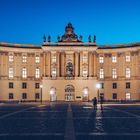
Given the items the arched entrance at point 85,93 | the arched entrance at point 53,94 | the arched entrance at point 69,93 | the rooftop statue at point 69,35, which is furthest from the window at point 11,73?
the arched entrance at point 85,93

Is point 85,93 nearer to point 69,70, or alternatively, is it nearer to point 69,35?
point 69,70

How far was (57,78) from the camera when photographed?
10588 centimetres

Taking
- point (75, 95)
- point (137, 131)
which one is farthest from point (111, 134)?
point (75, 95)

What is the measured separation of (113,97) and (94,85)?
7.96 meters

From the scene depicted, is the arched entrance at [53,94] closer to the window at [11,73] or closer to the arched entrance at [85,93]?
the arched entrance at [85,93]

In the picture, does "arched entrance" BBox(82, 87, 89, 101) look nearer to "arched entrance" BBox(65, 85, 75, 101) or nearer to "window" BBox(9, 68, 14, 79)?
"arched entrance" BBox(65, 85, 75, 101)

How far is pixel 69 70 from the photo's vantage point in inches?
4190

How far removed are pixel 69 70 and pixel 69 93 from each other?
6927mm

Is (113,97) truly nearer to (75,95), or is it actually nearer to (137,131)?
(75,95)

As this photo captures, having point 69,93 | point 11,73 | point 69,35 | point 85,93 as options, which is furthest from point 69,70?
point 11,73

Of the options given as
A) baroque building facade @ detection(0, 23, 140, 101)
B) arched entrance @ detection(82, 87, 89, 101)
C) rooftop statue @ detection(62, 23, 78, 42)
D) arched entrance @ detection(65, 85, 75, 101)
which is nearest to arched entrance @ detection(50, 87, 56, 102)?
baroque building facade @ detection(0, 23, 140, 101)

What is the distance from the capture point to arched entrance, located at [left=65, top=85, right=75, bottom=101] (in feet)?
345

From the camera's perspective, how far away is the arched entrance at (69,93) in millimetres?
105250

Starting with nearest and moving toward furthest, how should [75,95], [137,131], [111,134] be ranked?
[111,134], [137,131], [75,95]
